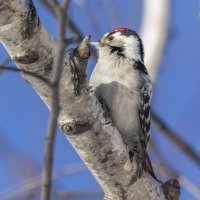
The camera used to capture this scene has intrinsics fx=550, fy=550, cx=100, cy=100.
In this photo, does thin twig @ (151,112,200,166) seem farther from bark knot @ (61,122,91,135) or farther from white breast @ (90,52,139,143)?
bark knot @ (61,122,91,135)

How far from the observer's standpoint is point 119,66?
338 centimetres

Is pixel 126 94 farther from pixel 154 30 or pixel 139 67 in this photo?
pixel 154 30

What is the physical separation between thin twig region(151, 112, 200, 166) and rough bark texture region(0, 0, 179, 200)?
3.35 feet

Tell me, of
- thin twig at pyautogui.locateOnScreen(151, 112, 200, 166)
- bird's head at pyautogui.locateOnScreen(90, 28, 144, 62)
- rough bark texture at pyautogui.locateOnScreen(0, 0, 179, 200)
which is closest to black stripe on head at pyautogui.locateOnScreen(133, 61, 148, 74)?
bird's head at pyautogui.locateOnScreen(90, 28, 144, 62)

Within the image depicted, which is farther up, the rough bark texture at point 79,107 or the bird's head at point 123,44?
the bird's head at point 123,44

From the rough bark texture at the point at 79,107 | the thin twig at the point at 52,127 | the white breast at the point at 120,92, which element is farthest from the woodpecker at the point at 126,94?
the thin twig at the point at 52,127

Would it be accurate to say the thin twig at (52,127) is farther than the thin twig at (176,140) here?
No

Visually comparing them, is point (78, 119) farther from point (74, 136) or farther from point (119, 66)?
point (119, 66)

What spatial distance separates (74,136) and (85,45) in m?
0.43

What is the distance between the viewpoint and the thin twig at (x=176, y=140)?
3855 millimetres

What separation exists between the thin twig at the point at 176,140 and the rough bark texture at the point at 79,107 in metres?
1.02

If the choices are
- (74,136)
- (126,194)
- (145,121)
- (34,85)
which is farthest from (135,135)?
(34,85)

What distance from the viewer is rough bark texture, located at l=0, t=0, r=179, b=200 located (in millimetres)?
2104

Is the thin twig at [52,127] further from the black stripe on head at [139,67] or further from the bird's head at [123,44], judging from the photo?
the bird's head at [123,44]
